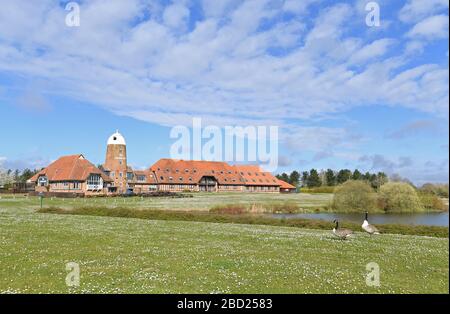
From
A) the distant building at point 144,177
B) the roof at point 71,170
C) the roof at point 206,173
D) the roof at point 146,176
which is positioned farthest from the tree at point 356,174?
the roof at point 71,170

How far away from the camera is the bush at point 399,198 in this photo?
68938 millimetres

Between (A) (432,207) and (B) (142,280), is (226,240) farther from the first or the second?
(A) (432,207)

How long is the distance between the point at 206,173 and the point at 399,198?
3082 inches

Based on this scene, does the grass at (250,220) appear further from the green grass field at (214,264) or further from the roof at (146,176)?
the roof at (146,176)

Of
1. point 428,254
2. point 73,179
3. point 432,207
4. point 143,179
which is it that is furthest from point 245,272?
A: point 143,179

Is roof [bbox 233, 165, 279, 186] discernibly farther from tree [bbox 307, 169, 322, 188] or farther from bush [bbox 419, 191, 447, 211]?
bush [bbox 419, 191, 447, 211]

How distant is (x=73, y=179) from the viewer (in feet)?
341

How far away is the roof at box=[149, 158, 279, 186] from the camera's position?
13088 cm

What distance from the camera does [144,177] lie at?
419 feet

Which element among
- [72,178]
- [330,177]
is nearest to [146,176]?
[72,178]

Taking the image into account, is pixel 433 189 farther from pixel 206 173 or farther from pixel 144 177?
pixel 144 177

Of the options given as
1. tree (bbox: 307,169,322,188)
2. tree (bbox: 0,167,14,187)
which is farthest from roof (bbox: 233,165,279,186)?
tree (bbox: 0,167,14,187)

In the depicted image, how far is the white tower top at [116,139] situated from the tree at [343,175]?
3796 inches

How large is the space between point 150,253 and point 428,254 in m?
12.5
